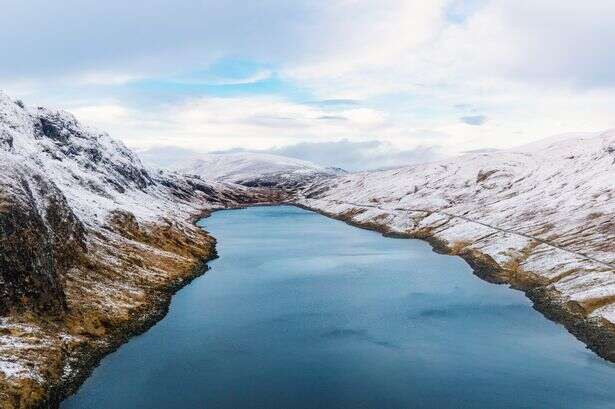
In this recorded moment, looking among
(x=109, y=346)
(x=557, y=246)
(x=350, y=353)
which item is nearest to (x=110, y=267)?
(x=109, y=346)

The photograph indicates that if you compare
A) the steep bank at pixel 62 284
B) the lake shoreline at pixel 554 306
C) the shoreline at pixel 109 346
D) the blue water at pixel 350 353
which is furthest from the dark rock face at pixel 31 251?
the lake shoreline at pixel 554 306

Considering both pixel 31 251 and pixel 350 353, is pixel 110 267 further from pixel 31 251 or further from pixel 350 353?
pixel 350 353

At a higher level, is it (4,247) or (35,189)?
(35,189)

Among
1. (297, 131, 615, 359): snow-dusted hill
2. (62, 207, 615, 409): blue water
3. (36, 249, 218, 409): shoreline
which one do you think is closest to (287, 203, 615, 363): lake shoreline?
(297, 131, 615, 359): snow-dusted hill

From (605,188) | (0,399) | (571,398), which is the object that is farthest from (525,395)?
(605,188)

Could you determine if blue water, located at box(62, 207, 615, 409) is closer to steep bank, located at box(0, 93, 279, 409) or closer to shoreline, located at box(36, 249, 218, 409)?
shoreline, located at box(36, 249, 218, 409)

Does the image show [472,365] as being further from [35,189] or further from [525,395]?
[35,189]
